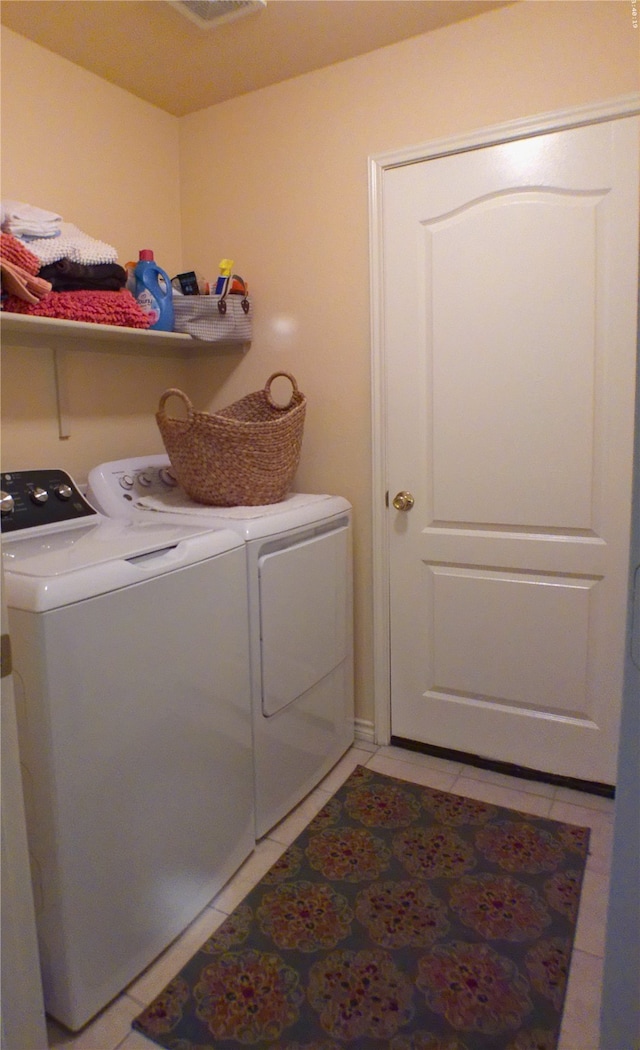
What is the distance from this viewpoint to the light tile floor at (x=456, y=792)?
4.33 ft

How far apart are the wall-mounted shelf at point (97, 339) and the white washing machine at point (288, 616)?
42 centimetres

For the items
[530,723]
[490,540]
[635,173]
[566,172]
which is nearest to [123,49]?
[566,172]

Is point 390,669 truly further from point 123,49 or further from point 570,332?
point 123,49

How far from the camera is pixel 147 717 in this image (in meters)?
1.42

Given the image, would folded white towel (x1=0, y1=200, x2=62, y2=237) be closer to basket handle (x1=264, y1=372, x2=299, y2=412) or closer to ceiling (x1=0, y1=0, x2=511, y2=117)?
ceiling (x1=0, y1=0, x2=511, y2=117)

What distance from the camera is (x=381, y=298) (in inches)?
87.0

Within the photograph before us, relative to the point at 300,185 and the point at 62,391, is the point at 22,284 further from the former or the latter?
the point at 300,185

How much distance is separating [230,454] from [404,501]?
673 mm

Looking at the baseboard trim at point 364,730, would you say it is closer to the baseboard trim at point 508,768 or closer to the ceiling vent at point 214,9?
the baseboard trim at point 508,768

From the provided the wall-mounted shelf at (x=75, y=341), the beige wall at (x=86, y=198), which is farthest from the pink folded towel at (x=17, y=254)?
the beige wall at (x=86, y=198)

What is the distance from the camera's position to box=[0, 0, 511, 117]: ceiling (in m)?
1.86

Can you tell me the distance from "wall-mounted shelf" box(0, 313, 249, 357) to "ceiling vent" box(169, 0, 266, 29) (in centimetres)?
90

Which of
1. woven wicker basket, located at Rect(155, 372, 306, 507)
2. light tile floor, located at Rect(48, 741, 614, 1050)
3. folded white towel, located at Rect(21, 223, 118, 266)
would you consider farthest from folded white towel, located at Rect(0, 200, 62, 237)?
light tile floor, located at Rect(48, 741, 614, 1050)

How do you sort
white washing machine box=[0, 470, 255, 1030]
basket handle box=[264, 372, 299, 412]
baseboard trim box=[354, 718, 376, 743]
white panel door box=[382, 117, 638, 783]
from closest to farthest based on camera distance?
white washing machine box=[0, 470, 255, 1030] < white panel door box=[382, 117, 638, 783] < basket handle box=[264, 372, 299, 412] < baseboard trim box=[354, 718, 376, 743]
